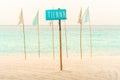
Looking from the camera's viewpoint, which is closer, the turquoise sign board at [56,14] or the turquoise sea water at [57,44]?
the turquoise sign board at [56,14]

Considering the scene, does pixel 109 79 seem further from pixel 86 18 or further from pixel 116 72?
pixel 86 18

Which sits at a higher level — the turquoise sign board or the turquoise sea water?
the turquoise sign board

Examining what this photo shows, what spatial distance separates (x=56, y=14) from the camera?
22.5 feet

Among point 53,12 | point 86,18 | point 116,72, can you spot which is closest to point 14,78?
point 53,12

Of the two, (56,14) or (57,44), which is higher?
(56,14)

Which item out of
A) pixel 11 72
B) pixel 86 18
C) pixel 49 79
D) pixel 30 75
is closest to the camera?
pixel 49 79

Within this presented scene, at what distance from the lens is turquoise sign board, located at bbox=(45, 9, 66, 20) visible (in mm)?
6797

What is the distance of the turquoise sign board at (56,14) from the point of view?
6.80 m

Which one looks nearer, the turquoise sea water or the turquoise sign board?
the turquoise sign board

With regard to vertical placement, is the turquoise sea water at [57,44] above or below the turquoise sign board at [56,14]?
below

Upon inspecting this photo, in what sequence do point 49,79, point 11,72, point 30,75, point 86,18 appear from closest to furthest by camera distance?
point 49,79 → point 30,75 → point 11,72 → point 86,18

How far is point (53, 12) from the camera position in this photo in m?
6.82

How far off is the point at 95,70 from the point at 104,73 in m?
0.47

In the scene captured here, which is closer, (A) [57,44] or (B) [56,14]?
(B) [56,14]
